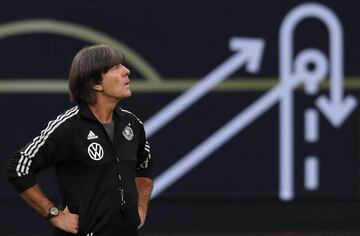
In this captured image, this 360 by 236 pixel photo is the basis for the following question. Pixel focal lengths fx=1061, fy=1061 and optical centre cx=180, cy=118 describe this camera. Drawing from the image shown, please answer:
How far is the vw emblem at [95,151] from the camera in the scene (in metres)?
4.21

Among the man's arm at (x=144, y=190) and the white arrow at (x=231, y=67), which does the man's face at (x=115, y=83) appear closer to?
the man's arm at (x=144, y=190)

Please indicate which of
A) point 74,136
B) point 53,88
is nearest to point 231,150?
point 53,88

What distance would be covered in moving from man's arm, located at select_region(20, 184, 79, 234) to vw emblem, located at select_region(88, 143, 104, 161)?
0.24 m

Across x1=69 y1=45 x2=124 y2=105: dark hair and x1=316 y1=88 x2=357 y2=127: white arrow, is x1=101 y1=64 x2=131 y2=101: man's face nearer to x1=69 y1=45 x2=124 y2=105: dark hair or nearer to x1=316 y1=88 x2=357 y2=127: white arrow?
x1=69 y1=45 x2=124 y2=105: dark hair

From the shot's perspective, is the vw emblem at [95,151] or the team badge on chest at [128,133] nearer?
the vw emblem at [95,151]

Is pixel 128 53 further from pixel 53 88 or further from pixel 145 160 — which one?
pixel 145 160

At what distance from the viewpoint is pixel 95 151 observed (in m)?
4.22

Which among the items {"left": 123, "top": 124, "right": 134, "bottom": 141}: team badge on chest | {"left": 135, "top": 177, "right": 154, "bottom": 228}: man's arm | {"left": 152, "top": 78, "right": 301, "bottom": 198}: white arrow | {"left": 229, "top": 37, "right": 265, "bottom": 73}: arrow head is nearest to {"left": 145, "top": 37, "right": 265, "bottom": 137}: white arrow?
{"left": 229, "top": 37, "right": 265, "bottom": 73}: arrow head

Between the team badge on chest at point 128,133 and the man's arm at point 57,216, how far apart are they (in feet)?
1.30

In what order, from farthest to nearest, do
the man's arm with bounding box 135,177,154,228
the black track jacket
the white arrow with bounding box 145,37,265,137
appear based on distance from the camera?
1. the white arrow with bounding box 145,37,265,137
2. the man's arm with bounding box 135,177,154,228
3. the black track jacket

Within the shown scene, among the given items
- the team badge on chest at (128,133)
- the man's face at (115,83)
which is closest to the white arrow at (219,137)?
the team badge on chest at (128,133)

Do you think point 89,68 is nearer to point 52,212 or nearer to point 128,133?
point 128,133

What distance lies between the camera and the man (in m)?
4.21

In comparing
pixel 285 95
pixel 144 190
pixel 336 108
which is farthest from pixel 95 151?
pixel 336 108
